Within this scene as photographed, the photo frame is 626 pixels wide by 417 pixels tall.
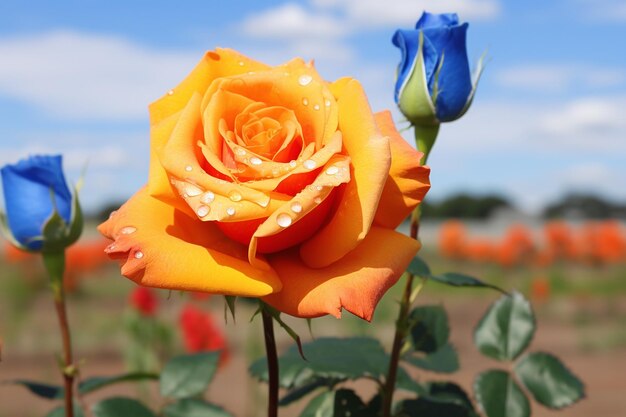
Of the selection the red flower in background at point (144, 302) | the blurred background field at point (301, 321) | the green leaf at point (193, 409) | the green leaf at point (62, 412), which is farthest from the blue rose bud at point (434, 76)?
the red flower in background at point (144, 302)

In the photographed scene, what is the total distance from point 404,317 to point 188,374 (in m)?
0.27

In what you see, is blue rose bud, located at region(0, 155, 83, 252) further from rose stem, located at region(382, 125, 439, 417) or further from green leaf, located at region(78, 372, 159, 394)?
rose stem, located at region(382, 125, 439, 417)

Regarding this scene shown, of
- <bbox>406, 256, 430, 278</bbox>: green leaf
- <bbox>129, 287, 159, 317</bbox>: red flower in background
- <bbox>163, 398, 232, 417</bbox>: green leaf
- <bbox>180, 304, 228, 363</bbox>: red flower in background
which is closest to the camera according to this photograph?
<bbox>406, 256, 430, 278</bbox>: green leaf

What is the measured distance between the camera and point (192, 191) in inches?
20.5

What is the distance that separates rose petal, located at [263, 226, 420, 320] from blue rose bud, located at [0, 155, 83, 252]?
→ 335 millimetres

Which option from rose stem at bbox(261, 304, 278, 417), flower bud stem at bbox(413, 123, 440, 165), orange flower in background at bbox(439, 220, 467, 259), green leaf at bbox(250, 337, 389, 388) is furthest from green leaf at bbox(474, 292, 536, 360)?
orange flower in background at bbox(439, 220, 467, 259)

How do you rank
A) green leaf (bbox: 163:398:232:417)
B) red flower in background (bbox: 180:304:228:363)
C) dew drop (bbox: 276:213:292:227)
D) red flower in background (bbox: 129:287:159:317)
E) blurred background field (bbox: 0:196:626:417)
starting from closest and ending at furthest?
1. dew drop (bbox: 276:213:292:227)
2. green leaf (bbox: 163:398:232:417)
3. red flower in background (bbox: 180:304:228:363)
4. red flower in background (bbox: 129:287:159:317)
5. blurred background field (bbox: 0:196:626:417)

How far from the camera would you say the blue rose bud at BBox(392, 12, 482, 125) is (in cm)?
71

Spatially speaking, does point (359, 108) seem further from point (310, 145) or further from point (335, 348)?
point (335, 348)

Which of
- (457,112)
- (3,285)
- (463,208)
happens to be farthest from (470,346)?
(463,208)

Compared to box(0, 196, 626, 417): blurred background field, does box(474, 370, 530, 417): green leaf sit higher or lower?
higher

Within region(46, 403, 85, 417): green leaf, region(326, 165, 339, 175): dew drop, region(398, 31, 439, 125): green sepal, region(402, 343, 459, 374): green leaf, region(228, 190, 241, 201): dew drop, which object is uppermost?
region(398, 31, 439, 125): green sepal

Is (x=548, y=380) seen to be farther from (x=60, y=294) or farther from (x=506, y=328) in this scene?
(x=60, y=294)

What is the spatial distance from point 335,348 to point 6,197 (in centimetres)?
39
